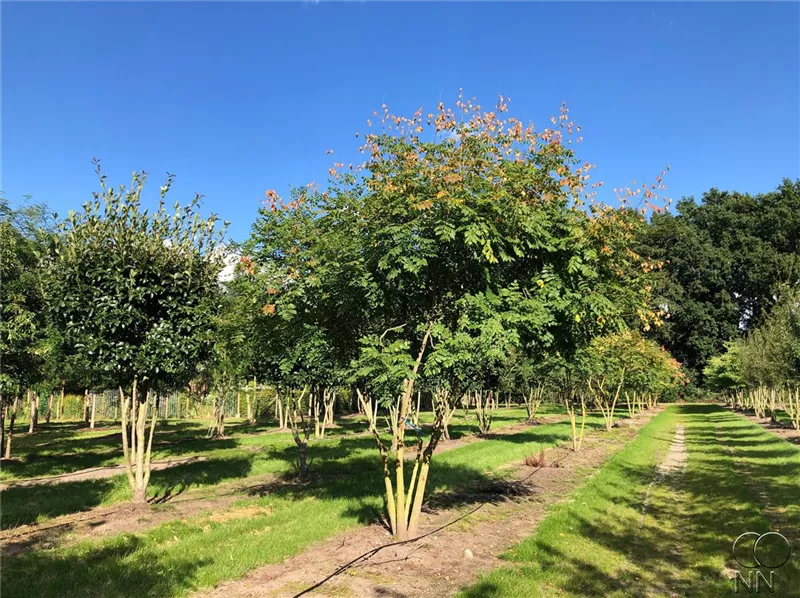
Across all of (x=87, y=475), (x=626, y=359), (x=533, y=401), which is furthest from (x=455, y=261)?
(x=533, y=401)

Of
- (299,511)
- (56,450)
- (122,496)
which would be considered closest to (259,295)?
(299,511)

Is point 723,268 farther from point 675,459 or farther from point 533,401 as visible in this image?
point 675,459

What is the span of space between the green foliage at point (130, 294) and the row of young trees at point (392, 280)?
0.03 m

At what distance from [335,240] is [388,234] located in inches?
43.3

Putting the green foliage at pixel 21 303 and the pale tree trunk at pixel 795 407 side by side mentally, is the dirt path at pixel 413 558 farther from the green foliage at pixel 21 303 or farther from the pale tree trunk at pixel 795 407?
the pale tree trunk at pixel 795 407

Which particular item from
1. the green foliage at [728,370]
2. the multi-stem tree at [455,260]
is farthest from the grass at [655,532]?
the green foliage at [728,370]

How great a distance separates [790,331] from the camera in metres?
23.0

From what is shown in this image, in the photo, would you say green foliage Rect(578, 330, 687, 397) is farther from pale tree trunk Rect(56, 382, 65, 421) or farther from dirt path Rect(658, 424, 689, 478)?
pale tree trunk Rect(56, 382, 65, 421)

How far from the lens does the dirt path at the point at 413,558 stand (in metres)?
6.02

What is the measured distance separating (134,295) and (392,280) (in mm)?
4892

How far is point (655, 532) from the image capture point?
8.62 m

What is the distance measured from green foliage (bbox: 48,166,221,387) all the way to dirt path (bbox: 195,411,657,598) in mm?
4479

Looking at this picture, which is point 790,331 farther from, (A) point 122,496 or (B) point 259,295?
(A) point 122,496

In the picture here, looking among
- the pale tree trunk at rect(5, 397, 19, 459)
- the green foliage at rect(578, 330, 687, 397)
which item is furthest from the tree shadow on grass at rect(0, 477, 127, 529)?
the green foliage at rect(578, 330, 687, 397)
